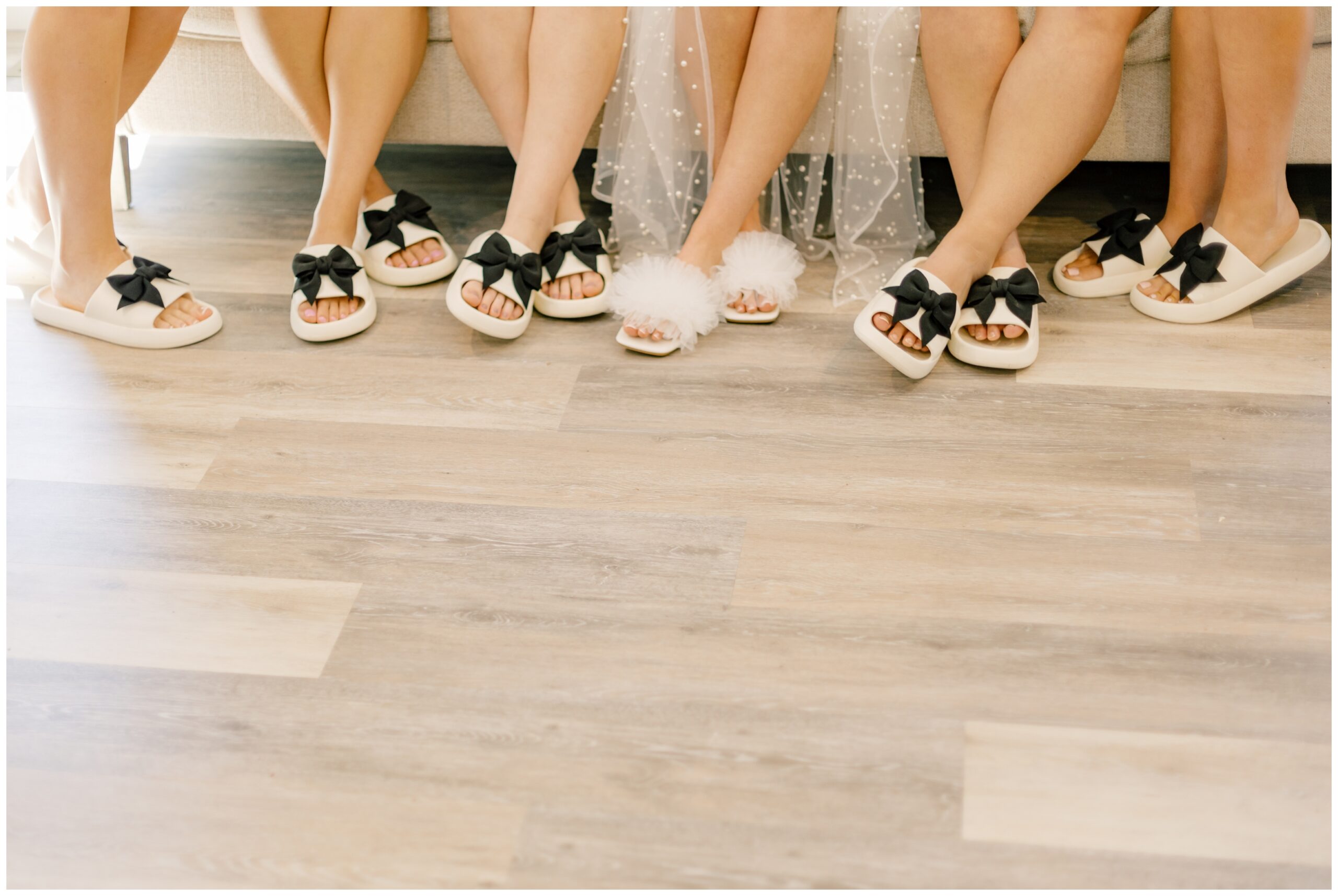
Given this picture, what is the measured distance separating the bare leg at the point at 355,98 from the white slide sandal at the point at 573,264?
0.26 metres

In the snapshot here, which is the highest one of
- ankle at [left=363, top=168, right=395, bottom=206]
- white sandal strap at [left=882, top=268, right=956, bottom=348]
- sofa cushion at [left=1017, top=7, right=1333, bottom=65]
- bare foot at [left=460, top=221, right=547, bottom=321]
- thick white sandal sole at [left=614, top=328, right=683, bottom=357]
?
sofa cushion at [left=1017, top=7, right=1333, bottom=65]

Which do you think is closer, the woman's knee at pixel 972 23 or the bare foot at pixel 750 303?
the woman's knee at pixel 972 23

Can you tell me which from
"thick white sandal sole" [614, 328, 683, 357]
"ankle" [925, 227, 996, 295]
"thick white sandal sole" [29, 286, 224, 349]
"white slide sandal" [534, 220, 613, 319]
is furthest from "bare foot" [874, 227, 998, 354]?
"thick white sandal sole" [29, 286, 224, 349]

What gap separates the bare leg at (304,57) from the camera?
1.53 m

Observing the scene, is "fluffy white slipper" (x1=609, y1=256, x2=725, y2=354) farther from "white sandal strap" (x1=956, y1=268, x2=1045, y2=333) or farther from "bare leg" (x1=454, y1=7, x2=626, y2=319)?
"white sandal strap" (x1=956, y1=268, x2=1045, y2=333)

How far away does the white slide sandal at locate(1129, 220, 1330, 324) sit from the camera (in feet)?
4.86

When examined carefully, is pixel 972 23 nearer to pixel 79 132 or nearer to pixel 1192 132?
pixel 1192 132

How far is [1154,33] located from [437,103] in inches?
39.9

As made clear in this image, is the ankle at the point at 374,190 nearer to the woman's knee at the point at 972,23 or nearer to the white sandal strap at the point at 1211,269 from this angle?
the woman's knee at the point at 972,23

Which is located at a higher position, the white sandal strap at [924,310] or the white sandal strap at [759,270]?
the white sandal strap at [924,310]

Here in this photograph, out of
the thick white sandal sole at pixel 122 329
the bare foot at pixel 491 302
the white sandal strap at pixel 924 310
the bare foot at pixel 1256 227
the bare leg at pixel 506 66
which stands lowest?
the thick white sandal sole at pixel 122 329

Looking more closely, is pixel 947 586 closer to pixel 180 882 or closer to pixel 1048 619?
pixel 1048 619

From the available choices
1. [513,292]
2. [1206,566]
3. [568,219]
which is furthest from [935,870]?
[568,219]

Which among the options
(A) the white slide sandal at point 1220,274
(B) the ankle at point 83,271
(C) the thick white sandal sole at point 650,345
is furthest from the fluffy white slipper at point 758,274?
(B) the ankle at point 83,271
